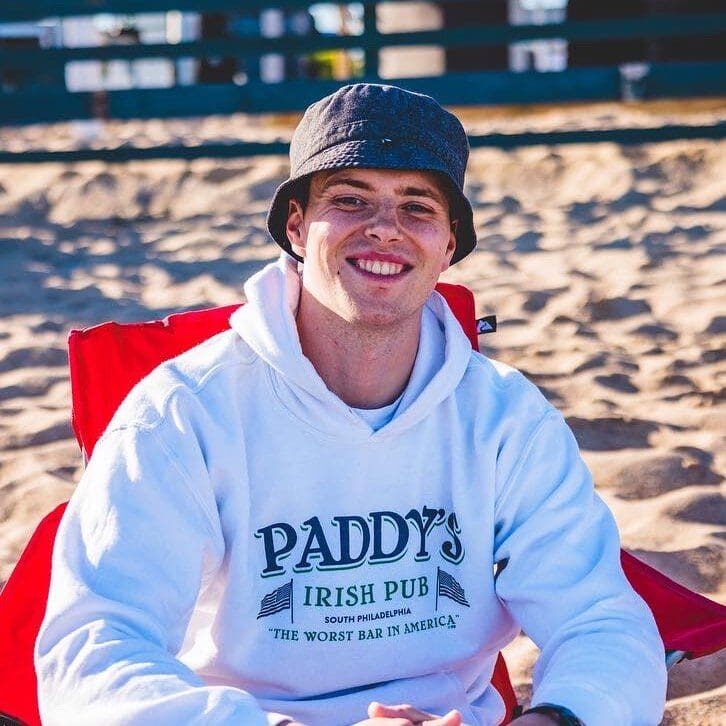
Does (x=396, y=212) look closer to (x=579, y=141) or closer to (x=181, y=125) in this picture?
(x=579, y=141)

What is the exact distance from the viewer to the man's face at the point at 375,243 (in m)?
1.99

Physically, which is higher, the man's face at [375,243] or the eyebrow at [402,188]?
→ the eyebrow at [402,188]

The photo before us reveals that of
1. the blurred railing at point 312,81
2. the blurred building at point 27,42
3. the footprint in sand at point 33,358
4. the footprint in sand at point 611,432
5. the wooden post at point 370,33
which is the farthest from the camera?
the blurred building at point 27,42

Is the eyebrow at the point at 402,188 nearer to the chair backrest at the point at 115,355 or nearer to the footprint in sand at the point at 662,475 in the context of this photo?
the chair backrest at the point at 115,355

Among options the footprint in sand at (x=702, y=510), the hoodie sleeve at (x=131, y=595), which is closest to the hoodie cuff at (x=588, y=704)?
the hoodie sleeve at (x=131, y=595)

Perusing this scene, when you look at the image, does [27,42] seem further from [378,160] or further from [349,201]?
[378,160]

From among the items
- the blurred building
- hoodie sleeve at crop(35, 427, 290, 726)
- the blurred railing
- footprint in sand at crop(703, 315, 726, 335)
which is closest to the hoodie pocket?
hoodie sleeve at crop(35, 427, 290, 726)

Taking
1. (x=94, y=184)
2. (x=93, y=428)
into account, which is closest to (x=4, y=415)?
(x=93, y=428)

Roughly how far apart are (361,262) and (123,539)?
0.63 metres

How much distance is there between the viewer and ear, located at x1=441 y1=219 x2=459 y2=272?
7.06 feet

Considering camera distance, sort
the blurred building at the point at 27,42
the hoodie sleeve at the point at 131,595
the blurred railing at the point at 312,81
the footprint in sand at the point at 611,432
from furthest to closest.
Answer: the blurred building at the point at 27,42 → the blurred railing at the point at 312,81 → the footprint in sand at the point at 611,432 → the hoodie sleeve at the point at 131,595

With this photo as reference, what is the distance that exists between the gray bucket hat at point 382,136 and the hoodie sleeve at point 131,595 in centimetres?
58

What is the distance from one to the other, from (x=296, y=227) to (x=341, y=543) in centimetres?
63

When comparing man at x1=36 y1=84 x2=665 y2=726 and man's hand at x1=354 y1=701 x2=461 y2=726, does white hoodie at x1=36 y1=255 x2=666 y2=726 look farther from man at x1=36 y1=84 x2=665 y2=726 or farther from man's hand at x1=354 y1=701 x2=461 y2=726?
man's hand at x1=354 y1=701 x2=461 y2=726
